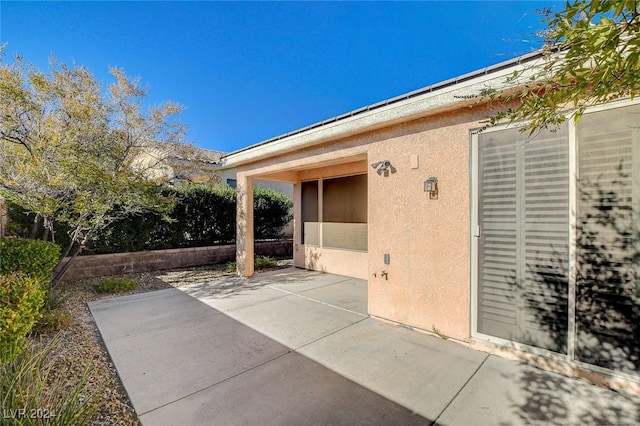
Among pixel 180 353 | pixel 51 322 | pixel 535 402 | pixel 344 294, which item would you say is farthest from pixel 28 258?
pixel 535 402

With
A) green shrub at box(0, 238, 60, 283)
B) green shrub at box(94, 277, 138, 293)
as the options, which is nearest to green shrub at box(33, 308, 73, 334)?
green shrub at box(0, 238, 60, 283)

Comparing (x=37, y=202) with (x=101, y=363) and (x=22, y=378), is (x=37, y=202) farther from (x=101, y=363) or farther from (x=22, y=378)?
(x=22, y=378)

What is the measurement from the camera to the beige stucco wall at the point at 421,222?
4945 mm

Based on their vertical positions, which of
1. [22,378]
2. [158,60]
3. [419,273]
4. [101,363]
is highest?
[158,60]

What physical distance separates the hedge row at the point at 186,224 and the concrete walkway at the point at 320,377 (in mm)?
5102

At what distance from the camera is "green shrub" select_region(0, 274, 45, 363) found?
122 inches

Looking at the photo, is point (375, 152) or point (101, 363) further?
point (375, 152)

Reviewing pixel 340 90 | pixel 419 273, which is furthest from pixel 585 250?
pixel 340 90

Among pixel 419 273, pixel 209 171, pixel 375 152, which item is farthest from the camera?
pixel 209 171

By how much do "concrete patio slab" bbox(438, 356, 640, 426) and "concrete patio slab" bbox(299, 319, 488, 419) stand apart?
A: 200 millimetres

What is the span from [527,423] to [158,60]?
1320 cm

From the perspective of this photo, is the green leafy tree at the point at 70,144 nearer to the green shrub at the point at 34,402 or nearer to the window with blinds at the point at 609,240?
the green shrub at the point at 34,402

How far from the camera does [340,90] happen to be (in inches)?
600

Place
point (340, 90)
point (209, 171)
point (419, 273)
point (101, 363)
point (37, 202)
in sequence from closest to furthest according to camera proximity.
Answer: point (101, 363), point (419, 273), point (37, 202), point (209, 171), point (340, 90)
